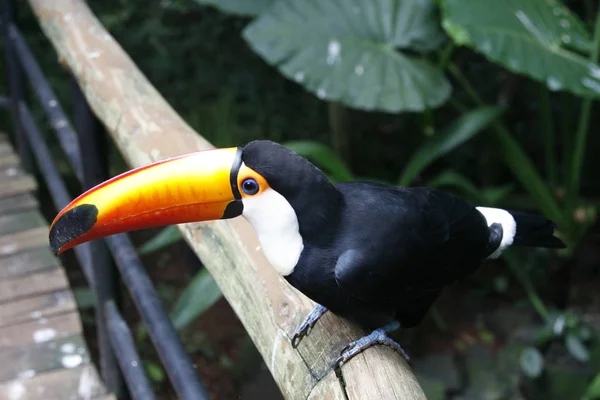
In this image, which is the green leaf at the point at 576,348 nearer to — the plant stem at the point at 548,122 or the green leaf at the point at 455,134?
the plant stem at the point at 548,122

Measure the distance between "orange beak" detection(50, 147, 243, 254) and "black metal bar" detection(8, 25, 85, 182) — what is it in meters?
0.60

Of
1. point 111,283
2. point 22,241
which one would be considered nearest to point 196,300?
point 111,283

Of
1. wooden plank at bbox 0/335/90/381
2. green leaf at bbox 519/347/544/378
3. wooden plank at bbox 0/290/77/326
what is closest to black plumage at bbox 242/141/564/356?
wooden plank at bbox 0/335/90/381

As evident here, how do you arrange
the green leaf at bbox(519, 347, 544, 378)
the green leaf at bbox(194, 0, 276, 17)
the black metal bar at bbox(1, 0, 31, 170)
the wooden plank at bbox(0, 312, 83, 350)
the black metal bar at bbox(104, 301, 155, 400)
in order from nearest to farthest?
1. the black metal bar at bbox(104, 301, 155, 400)
2. the wooden plank at bbox(0, 312, 83, 350)
3. the black metal bar at bbox(1, 0, 31, 170)
4. the green leaf at bbox(519, 347, 544, 378)
5. the green leaf at bbox(194, 0, 276, 17)

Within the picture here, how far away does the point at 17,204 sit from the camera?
7.20 ft

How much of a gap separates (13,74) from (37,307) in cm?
85

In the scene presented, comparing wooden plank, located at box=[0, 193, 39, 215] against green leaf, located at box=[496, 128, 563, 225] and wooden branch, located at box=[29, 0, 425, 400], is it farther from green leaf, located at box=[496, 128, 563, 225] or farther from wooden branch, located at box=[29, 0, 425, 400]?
green leaf, located at box=[496, 128, 563, 225]

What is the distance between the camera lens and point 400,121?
11.1ft

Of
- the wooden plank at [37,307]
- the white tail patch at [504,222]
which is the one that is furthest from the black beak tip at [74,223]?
the wooden plank at [37,307]

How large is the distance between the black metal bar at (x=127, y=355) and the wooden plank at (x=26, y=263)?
0.43m

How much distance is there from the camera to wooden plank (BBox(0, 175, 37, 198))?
7.32 ft

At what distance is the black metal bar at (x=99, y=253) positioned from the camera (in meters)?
1.48

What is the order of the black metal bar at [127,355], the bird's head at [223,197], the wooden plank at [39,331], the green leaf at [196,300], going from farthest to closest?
the green leaf at [196,300], the wooden plank at [39,331], the black metal bar at [127,355], the bird's head at [223,197]

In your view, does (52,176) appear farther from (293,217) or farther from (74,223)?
(293,217)
